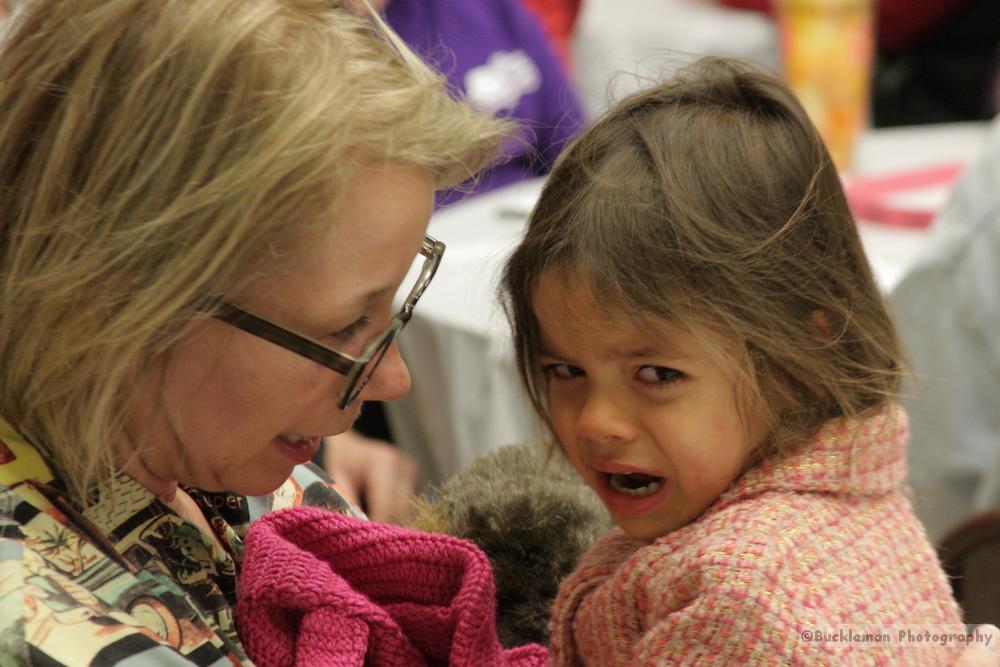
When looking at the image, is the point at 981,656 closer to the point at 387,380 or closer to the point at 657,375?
the point at 657,375

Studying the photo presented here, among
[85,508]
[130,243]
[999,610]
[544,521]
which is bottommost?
[999,610]

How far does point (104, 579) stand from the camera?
875 millimetres

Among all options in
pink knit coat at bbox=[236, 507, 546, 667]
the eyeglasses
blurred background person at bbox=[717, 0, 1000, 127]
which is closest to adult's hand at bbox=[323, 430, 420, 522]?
pink knit coat at bbox=[236, 507, 546, 667]

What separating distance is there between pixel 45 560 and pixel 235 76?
0.36 m

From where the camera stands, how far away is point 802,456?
107 cm

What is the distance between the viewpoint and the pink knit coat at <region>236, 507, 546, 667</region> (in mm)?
1018

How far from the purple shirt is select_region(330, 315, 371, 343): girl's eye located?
1.82 m

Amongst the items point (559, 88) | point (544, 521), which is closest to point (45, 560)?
point (544, 521)

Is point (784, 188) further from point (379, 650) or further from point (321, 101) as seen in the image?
point (379, 650)

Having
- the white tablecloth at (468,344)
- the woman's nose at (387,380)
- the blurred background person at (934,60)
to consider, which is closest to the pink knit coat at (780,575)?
the woman's nose at (387,380)

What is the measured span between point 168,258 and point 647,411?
0.43m

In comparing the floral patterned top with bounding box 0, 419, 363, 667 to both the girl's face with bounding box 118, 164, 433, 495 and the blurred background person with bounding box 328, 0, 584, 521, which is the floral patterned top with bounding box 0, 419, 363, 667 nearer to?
the girl's face with bounding box 118, 164, 433, 495

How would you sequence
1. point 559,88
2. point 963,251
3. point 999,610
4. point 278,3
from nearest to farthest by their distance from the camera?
point 278,3 < point 999,610 < point 963,251 < point 559,88

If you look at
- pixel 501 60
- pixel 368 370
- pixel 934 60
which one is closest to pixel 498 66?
pixel 501 60
